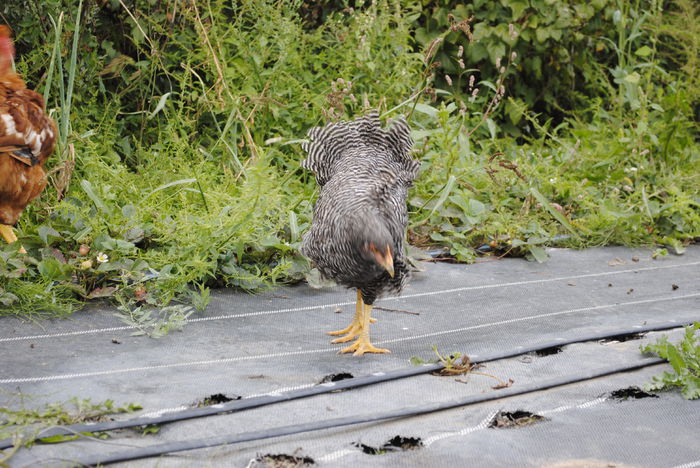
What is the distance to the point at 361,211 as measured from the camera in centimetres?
263

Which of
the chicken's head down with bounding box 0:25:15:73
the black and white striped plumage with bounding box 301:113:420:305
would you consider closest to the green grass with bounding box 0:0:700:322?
the chicken's head down with bounding box 0:25:15:73

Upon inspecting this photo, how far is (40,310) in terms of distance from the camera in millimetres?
2945

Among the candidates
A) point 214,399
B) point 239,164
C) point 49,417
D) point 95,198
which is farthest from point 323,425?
point 239,164

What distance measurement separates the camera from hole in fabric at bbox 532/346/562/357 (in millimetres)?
2801

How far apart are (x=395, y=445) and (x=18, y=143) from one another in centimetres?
219

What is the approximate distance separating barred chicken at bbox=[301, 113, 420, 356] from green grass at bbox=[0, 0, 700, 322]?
415mm

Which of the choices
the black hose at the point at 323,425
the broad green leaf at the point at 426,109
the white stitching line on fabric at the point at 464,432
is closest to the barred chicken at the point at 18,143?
the black hose at the point at 323,425

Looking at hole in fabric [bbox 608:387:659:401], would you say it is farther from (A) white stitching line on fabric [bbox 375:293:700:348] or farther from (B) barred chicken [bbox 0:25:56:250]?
(B) barred chicken [bbox 0:25:56:250]

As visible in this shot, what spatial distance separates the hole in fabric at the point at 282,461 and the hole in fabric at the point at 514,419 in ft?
1.95

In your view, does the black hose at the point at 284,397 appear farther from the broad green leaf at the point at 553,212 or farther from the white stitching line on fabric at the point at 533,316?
the broad green leaf at the point at 553,212

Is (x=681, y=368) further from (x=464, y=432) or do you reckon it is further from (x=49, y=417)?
(x=49, y=417)

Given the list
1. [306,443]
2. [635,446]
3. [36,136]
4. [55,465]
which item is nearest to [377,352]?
[306,443]

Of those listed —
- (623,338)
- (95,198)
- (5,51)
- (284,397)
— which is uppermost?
(5,51)

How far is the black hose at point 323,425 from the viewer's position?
1.87m
